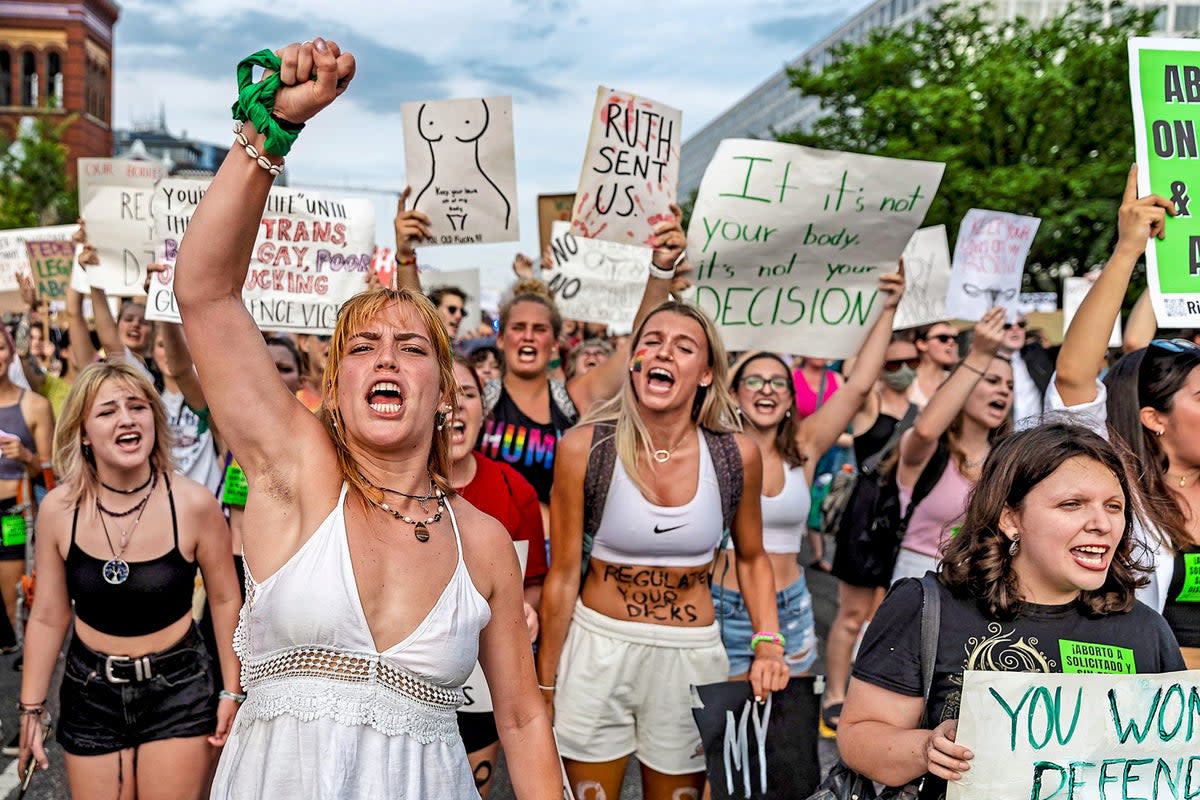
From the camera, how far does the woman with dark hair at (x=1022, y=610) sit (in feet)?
7.95

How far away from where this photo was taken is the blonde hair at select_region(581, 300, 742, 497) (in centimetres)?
391

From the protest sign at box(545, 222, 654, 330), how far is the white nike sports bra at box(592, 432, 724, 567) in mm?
5851

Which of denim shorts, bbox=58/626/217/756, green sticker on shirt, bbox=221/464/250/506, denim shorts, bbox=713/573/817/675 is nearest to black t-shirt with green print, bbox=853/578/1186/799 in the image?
denim shorts, bbox=713/573/817/675

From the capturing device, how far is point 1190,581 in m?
3.04

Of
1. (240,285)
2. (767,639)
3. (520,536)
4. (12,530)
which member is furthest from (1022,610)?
(12,530)

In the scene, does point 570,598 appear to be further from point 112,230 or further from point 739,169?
point 112,230

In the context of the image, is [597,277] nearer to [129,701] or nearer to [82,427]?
[82,427]

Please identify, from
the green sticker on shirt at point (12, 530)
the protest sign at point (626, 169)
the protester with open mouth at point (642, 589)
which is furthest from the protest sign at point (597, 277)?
the protester with open mouth at point (642, 589)

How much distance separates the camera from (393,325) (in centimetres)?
235

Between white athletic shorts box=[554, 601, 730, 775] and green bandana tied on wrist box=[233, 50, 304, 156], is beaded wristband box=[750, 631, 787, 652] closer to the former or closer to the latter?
white athletic shorts box=[554, 601, 730, 775]

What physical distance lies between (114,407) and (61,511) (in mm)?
362

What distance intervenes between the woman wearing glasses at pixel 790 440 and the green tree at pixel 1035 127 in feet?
71.6

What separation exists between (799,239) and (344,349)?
3.31 metres

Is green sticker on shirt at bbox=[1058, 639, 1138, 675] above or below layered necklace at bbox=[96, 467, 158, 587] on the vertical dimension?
below
